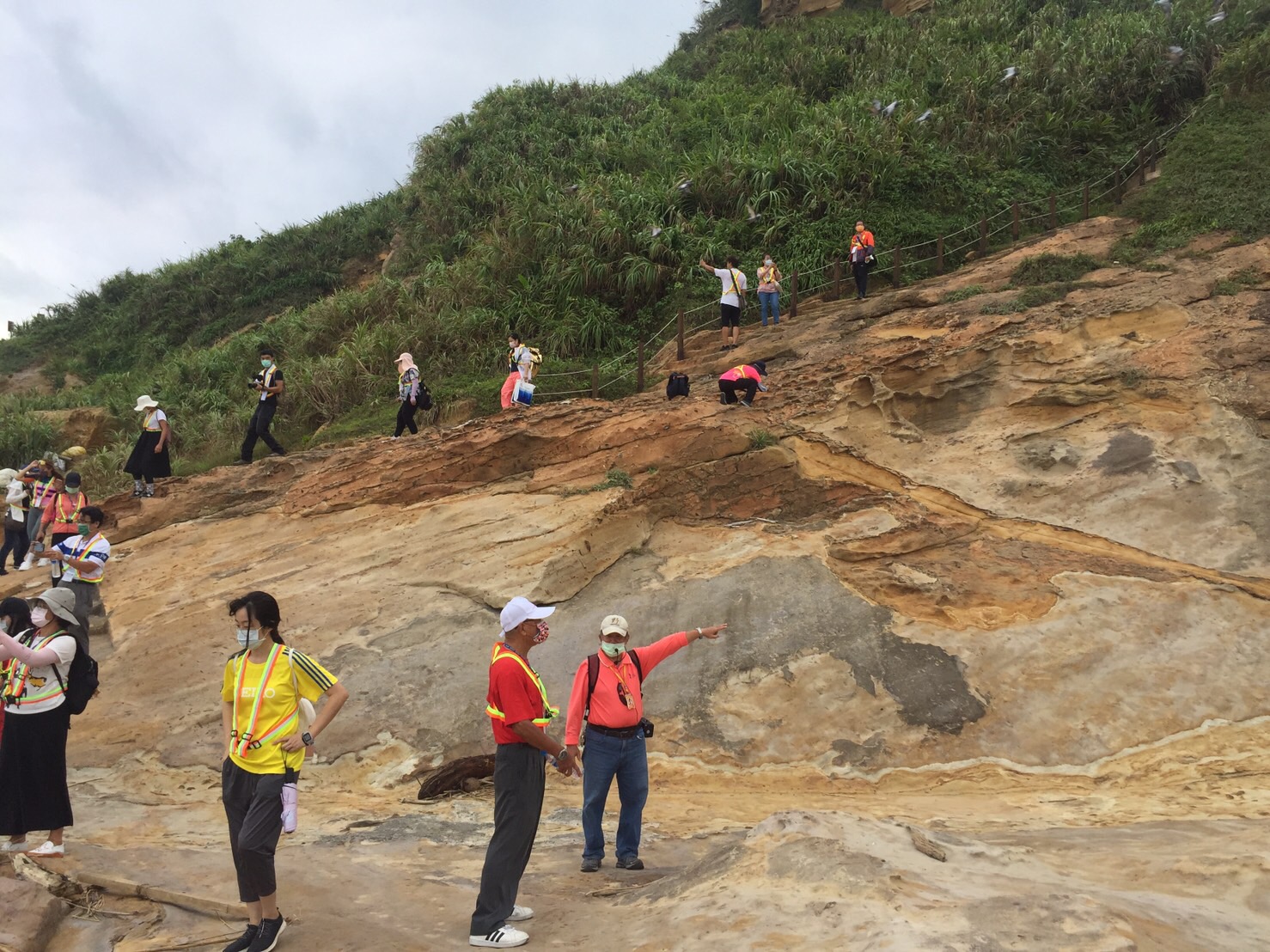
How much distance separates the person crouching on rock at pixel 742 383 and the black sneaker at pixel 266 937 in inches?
279

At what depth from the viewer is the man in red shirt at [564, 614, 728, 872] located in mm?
4914

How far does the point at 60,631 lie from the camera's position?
4965mm

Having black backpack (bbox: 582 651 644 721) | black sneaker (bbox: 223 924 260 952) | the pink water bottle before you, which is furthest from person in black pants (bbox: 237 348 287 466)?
black sneaker (bbox: 223 924 260 952)

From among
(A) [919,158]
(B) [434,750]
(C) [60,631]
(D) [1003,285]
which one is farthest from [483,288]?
(C) [60,631]

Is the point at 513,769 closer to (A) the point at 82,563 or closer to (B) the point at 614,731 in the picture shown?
(B) the point at 614,731

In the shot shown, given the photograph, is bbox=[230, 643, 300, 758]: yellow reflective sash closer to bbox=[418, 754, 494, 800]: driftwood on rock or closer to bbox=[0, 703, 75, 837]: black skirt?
bbox=[0, 703, 75, 837]: black skirt

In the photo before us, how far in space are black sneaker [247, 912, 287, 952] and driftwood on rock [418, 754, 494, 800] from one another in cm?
273

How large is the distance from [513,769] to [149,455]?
29.3 ft

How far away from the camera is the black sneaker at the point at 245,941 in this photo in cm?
359

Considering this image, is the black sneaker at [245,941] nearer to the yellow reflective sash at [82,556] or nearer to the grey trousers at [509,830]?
the grey trousers at [509,830]

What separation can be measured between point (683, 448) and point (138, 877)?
5.89 m

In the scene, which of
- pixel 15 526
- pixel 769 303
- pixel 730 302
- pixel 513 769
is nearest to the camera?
pixel 513 769

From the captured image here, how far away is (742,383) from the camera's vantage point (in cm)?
995

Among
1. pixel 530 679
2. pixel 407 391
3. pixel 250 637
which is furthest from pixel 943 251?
pixel 250 637
